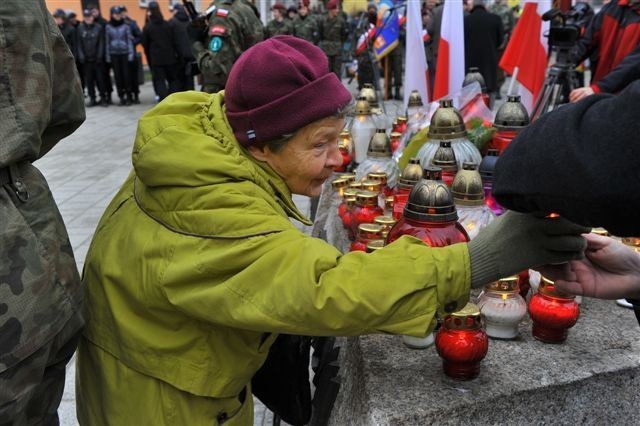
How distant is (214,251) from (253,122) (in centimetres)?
35

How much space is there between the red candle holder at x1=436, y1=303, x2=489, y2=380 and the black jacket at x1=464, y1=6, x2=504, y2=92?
8.01 meters

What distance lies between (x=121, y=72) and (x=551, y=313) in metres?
12.5

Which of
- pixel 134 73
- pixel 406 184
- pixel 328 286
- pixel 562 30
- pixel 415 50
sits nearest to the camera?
pixel 328 286

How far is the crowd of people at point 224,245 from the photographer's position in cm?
92

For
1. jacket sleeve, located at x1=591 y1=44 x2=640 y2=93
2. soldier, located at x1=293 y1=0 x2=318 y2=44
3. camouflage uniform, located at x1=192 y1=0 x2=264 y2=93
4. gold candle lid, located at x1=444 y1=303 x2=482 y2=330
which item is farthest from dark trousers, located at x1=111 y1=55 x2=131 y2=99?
gold candle lid, located at x1=444 y1=303 x2=482 y2=330

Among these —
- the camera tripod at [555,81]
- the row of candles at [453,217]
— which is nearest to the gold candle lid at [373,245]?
the row of candles at [453,217]

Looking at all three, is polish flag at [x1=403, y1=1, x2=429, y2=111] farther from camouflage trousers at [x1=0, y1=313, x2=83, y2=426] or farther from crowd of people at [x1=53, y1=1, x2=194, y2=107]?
crowd of people at [x1=53, y1=1, x2=194, y2=107]

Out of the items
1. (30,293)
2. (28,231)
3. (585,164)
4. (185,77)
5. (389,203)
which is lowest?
(185,77)

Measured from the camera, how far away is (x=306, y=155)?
146 cm

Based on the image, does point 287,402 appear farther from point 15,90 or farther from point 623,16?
point 623,16

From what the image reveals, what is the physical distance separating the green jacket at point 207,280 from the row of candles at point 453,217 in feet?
0.96

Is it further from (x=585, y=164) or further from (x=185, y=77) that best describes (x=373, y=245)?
(x=185, y=77)

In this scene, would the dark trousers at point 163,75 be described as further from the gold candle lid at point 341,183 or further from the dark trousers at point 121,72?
the gold candle lid at point 341,183

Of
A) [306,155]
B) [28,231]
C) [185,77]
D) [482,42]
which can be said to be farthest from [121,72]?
[28,231]
